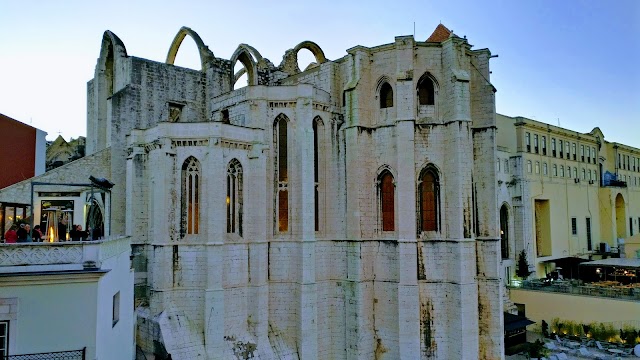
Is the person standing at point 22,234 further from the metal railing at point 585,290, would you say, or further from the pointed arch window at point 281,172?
the metal railing at point 585,290

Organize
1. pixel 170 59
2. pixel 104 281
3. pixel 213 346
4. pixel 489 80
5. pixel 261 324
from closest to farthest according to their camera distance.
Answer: pixel 104 281 < pixel 213 346 < pixel 261 324 < pixel 489 80 < pixel 170 59

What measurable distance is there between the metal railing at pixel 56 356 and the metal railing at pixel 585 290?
28.9 meters

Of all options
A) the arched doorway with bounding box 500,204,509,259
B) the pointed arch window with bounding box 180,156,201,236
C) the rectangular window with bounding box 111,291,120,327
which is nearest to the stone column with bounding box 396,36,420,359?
the pointed arch window with bounding box 180,156,201,236

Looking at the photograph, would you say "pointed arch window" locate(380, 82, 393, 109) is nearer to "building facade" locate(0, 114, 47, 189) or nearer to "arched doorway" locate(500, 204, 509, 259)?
"building facade" locate(0, 114, 47, 189)

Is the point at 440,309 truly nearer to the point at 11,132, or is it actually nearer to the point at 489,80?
the point at 489,80

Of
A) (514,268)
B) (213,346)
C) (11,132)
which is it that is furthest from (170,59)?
(514,268)

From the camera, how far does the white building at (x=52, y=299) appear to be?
9227 mm

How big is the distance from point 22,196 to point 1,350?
430 inches

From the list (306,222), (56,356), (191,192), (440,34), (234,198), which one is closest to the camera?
(56,356)

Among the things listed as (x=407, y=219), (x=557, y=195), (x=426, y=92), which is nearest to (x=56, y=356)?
(x=407, y=219)

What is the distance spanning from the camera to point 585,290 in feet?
97.4

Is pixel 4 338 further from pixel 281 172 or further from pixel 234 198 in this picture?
pixel 281 172

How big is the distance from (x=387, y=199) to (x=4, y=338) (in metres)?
15.6

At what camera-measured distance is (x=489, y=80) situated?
23.0 metres
